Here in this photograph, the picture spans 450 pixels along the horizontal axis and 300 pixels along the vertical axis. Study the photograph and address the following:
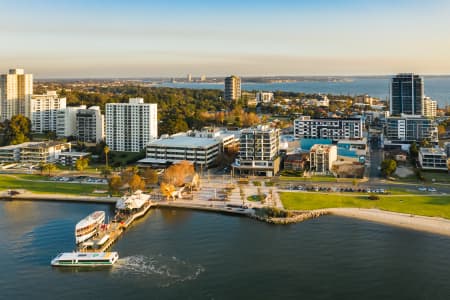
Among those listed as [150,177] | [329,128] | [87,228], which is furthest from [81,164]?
[329,128]

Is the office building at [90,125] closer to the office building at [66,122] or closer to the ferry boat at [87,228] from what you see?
the office building at [66,122]

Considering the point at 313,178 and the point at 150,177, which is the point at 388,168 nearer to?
the point at 313,178

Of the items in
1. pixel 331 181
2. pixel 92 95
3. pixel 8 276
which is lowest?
pixel 8 276

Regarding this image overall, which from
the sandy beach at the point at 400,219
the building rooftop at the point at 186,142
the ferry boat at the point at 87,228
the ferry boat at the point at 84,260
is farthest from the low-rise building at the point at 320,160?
the ferry boat at the point at 84,260

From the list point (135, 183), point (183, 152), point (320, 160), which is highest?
point (183, 152)

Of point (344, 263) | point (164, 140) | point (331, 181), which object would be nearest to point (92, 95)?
point (164, 140)

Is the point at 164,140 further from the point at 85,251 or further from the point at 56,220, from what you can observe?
the point at 85,251
